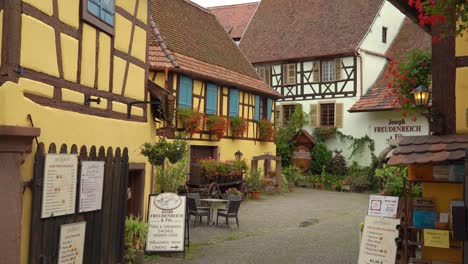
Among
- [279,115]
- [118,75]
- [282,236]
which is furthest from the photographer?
[279,115]

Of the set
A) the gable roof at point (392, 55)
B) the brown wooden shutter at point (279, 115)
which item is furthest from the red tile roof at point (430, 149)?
the brown wooden shutter at point (279, 115)

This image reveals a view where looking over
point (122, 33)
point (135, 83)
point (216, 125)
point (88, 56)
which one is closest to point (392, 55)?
point (216, 125)

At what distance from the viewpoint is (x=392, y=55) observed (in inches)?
1083

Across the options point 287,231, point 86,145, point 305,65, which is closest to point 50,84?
point 86,145

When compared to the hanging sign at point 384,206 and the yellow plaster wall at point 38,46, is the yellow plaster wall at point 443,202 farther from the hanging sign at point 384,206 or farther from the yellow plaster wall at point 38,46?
the yellow plaster wall at point 38,46

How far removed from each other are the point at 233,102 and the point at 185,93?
3568 mm

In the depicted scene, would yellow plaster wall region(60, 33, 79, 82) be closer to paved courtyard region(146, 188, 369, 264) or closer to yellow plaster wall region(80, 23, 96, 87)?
yellow plaster wall region(80, 23, 96, 87)

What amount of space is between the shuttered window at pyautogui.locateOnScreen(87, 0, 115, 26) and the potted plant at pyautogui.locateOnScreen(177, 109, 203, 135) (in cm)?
938

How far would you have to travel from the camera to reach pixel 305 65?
2847 centimetres

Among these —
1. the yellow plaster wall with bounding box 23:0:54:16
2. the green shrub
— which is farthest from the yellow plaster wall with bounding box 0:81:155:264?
the green shrub

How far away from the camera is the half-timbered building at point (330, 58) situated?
2655cm

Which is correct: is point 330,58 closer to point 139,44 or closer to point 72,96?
point 139,44

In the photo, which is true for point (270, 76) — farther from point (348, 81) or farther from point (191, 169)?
point (191, 169)

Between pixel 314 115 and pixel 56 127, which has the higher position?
pixel 314 115
